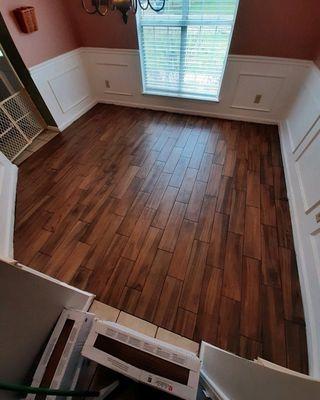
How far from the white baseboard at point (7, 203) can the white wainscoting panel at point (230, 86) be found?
187 cm

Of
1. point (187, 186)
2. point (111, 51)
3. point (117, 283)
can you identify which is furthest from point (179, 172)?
point (111, 51)

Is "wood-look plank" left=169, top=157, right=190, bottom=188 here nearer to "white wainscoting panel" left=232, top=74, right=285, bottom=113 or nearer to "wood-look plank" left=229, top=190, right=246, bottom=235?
"wood-look plank" left=229, top=190, right=246, bottom=235

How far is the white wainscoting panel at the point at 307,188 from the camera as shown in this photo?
1126 mm

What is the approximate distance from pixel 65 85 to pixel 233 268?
300cm

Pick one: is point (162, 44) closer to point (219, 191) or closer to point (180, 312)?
point (219, 191)

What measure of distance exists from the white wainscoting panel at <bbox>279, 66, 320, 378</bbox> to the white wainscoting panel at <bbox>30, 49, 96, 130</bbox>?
286 centimetres

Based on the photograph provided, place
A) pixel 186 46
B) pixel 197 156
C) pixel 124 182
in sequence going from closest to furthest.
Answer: pixel 124 182
pixel 197 156
pixel 186 46

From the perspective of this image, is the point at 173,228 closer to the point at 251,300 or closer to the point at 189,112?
the point at 251,300

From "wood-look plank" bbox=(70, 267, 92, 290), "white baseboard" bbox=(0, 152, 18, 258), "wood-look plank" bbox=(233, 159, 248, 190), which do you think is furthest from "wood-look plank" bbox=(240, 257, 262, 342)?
"white baseboard" bbox=(0, 152, 18, 258)

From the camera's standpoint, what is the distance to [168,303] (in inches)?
48.6

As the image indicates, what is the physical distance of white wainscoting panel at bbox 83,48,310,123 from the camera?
2.21 m

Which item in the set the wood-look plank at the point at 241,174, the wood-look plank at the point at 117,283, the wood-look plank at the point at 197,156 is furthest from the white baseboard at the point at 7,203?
the wood-look plank at the point at 241,174

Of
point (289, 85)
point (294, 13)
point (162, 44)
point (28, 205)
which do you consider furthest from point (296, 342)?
point (162, 44)

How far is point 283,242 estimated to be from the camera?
151 centimetres
